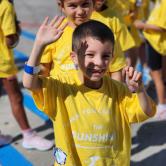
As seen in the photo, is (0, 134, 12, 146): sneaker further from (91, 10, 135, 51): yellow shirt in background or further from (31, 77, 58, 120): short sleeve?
(31, 77, 58, 120): short sleeve

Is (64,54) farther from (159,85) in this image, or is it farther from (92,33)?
(159,85)

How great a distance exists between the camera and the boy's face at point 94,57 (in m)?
2.29

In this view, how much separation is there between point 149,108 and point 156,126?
2.13 m

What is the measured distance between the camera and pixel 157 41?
14.4ft

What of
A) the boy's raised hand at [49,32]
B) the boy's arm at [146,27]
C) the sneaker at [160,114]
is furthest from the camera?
the sneaker at [160,114]

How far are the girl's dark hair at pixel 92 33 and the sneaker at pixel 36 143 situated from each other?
1802mm

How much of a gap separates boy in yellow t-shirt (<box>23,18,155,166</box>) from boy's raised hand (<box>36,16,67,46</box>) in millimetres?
11

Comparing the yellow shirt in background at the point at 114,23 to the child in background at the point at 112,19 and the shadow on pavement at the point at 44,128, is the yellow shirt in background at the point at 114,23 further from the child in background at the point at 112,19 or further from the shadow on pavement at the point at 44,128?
the shadow on pavement at the point at 44,128

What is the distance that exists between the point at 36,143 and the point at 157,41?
150cm

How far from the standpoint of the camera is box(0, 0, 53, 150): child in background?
3.68 meters

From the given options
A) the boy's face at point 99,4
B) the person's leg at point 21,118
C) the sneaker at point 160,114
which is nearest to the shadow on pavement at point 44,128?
the person's leg at point 21,118

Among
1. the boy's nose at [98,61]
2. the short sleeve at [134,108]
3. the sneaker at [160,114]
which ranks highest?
the boy's nose at [98,61]

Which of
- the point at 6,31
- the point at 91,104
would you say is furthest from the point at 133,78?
the point at 6,31

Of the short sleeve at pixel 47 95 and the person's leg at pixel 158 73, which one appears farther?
the person's leg at pixel 158 73
